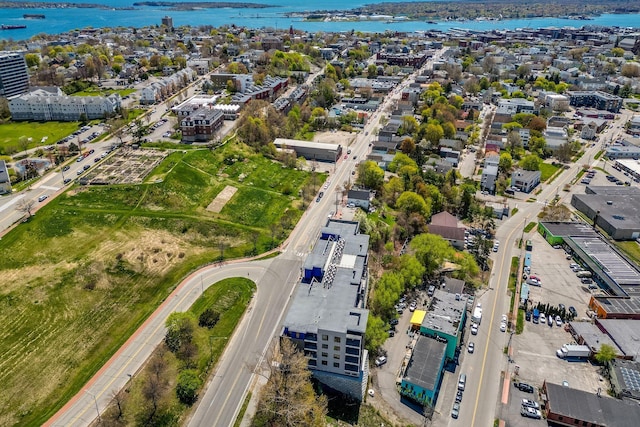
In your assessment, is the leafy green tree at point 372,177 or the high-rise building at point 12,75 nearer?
the leafy green tree at point 372,177

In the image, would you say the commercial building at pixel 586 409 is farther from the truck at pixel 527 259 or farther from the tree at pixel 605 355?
the truck at pixel 527 259

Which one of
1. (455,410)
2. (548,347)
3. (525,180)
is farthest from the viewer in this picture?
(525,180)

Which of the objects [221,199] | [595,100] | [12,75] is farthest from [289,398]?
[595,100]

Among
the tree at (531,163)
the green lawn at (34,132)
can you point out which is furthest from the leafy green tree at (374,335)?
the green lawn at (34,132)

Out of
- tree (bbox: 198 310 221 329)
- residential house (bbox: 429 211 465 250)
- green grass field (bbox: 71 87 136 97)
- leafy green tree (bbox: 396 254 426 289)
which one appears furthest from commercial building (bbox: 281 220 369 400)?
green grass field (bbox: 71 87 136 97)

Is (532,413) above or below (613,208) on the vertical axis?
below

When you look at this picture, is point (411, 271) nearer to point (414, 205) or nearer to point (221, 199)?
point (414, 205)
